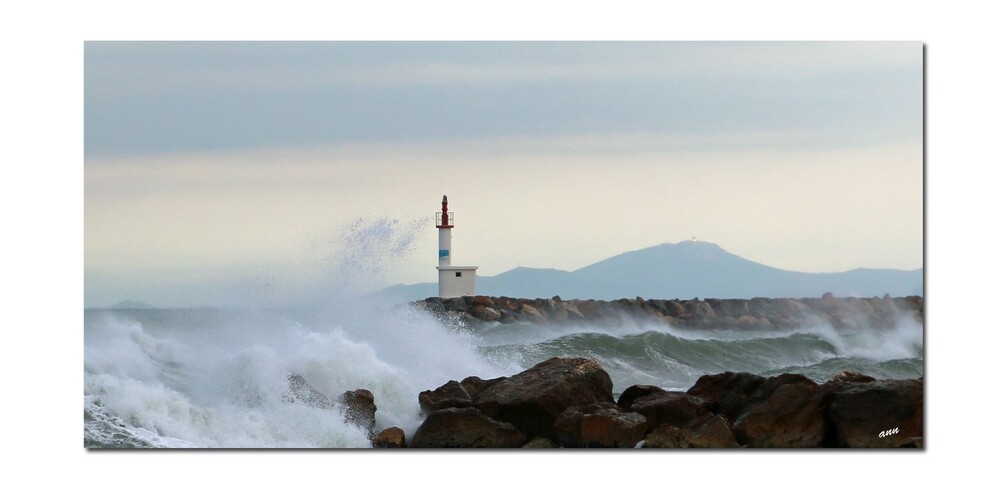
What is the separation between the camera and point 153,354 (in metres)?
8.70

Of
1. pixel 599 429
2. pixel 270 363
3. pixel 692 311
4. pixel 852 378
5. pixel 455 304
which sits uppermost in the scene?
pixel 455 304

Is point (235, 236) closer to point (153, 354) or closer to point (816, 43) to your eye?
point (153, 354)

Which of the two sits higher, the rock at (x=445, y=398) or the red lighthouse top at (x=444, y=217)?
the red lighthouse top at (x=444, y=217)

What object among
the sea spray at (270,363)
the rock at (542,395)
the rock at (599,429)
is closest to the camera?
the rock at (599,429)

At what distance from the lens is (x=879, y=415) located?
809 cm

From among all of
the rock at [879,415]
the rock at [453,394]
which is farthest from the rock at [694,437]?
A: the rock at [453,394]

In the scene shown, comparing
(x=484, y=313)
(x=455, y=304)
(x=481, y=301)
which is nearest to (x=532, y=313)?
(x=484, y=313)

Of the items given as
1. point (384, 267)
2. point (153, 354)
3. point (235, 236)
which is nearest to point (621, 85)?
point (384, 267)

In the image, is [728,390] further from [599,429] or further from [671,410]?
[599,429]

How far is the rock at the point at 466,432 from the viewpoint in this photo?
8133 mm

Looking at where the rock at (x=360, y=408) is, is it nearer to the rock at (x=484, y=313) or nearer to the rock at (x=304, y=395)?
the rock at (x=304, y=395)

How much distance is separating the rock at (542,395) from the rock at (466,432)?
0.35 ft

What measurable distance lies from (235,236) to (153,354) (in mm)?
1088

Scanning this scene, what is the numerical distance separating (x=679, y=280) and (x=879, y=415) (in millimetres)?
2128
